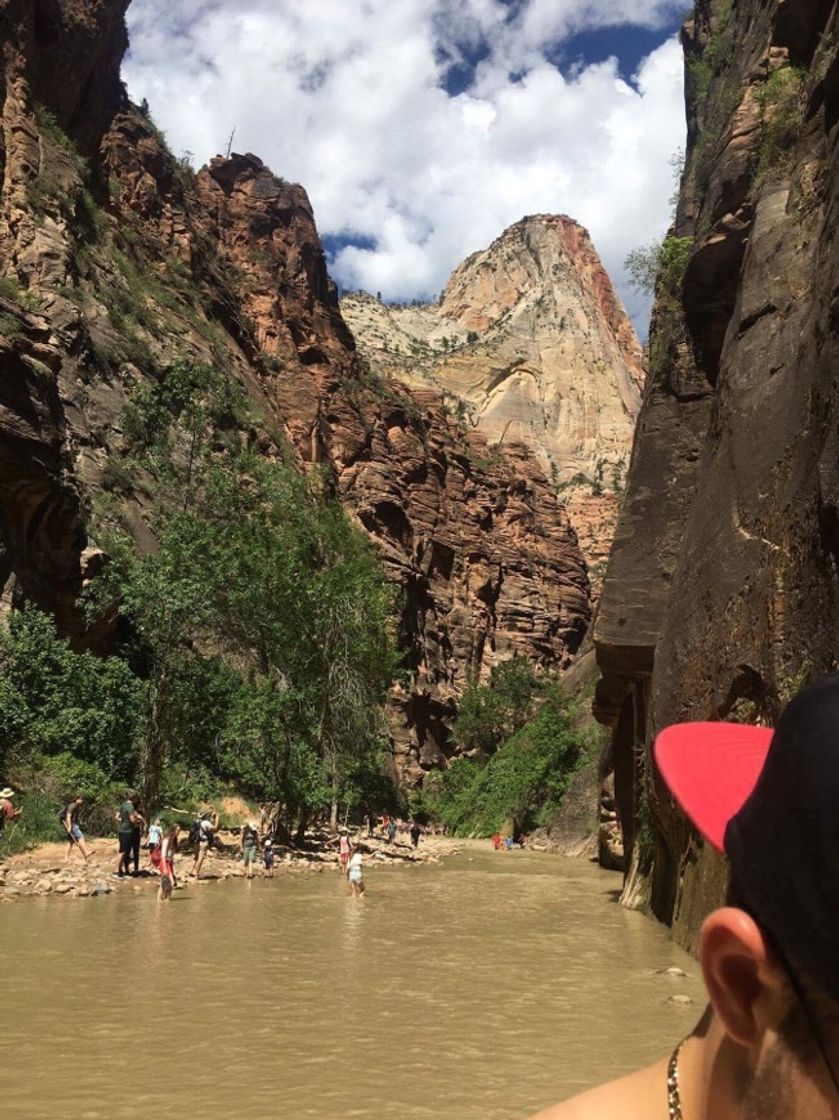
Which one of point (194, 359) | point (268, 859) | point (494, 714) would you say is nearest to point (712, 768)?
point (268, 859)

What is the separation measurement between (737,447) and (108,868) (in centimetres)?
1368

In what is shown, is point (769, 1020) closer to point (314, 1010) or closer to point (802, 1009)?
point (802, 1009)

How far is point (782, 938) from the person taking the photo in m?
0.79

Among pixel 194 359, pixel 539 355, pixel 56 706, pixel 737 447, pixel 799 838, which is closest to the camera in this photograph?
pixel 799 838

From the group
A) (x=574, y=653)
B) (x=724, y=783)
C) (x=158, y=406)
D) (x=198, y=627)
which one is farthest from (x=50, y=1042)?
(x=574, y=653)

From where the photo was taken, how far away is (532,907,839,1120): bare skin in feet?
2.64

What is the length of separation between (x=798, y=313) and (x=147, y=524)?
1135 inches

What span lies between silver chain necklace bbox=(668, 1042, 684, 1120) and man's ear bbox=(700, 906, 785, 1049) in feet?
0.46

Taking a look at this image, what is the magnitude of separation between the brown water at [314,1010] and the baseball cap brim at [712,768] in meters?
4.74

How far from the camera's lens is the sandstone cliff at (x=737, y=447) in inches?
315

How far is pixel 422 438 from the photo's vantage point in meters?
76.1

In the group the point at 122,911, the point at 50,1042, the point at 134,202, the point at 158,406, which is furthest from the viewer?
the point at 134,202

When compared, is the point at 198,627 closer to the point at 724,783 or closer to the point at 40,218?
the point at 40,218

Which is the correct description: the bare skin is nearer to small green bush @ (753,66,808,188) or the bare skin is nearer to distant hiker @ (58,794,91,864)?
small green bush @ (753,66,808,188)
